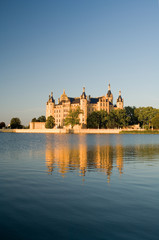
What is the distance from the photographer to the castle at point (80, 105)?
168875 millimetres

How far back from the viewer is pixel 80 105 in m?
170

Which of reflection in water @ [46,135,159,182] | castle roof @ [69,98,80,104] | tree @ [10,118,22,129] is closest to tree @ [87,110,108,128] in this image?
castle roof @ [69,98,80,104]

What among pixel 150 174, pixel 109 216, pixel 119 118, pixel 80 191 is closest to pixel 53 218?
pixel 109 216

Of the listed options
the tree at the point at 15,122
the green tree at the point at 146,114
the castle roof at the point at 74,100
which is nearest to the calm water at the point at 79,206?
the green tree at the point at 146,114

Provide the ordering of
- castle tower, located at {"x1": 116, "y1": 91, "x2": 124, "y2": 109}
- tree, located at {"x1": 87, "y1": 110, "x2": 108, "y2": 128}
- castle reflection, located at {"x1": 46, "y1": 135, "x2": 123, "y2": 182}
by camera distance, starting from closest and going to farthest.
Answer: castle reflection, located at {"x1": 46, "y1": 135, "x2": 123, "y2": 182} < tree, located at {"x1": 87, "y1": 110, "x2": 108, "y2": 128} < castle tower, located at {"x1": 116, "y1": 91, "x2": 124, "y2": 109}

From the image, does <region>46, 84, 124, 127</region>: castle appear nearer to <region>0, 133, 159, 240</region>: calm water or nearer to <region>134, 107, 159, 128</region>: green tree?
<region>134, 107, 159, 128</region>: green tree

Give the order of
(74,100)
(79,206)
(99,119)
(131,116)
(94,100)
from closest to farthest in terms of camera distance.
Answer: (79,206) → (99,119) → (131,116) → (94,100) → (74,100)

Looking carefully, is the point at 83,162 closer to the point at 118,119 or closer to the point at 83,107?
the point at 118,119

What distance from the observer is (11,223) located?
737cm

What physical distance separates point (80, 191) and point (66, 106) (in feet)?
549

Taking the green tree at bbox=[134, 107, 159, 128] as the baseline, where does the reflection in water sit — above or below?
below

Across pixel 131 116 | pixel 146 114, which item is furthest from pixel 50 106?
pixel 146 114

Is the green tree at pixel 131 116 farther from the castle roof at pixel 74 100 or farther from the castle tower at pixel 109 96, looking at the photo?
the castle roof at pixel 74 100

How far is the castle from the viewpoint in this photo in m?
169
